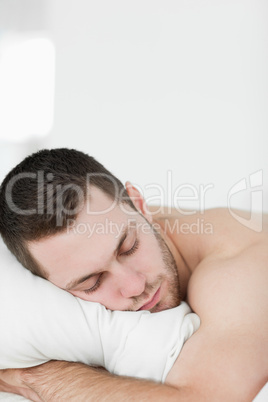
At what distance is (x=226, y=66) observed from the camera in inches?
53.9

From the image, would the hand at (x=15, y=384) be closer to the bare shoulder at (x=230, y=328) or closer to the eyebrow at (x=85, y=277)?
the eyebrow at (x=85, y=277)

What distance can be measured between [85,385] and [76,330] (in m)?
0.10

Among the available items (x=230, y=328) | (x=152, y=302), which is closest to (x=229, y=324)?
(x=230, y=328)

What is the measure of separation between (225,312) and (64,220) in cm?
33

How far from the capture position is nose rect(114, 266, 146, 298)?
0.92 metres

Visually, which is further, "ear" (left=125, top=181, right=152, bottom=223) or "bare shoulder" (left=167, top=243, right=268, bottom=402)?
"ear" (left=125, top=181, right=152, bottom=223)

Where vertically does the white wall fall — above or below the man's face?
above

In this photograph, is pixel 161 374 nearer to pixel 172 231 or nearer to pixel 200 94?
pixel 172 231

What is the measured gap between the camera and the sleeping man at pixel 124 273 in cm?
77

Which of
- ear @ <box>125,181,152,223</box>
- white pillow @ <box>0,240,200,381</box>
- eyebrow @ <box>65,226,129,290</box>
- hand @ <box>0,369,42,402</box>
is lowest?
hand @ <box>0,369,42,402</box>

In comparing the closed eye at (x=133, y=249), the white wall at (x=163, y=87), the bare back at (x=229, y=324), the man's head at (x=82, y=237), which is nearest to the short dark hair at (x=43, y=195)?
the man's head at (x=82, y=237)

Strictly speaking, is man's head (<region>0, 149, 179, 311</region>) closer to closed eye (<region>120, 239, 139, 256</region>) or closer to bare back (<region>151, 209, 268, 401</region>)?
closed eye (<region>120, 239, 139, 256</region>)

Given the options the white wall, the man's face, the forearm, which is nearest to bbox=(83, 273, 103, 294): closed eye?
the man's face

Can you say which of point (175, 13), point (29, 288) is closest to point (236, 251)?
point (29, 288)
